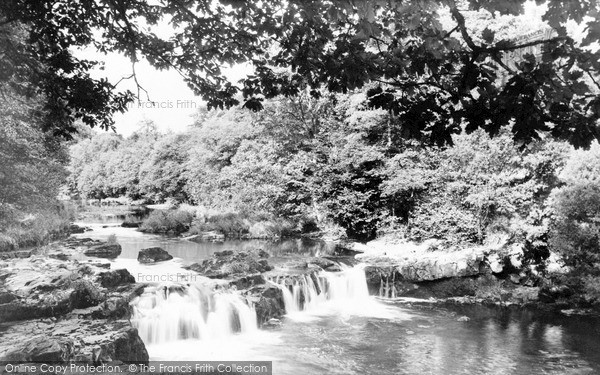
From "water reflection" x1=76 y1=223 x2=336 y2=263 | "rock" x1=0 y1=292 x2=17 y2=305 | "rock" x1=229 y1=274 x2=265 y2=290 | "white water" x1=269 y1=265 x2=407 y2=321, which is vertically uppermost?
"water reflection" x1=76 y1=223 x2=336 y2=263

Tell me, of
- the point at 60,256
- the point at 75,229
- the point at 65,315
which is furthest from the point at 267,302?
the point at 75,229

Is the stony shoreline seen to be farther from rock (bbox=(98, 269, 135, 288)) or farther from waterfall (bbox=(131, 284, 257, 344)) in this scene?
waterfall (bbox=(131, 284, 257, 344))

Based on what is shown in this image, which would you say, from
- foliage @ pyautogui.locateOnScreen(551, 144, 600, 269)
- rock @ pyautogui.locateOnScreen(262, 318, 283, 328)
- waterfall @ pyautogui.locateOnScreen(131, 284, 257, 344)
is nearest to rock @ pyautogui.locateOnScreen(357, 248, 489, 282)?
foliage @ pyautogui.locateOnScreen(551, 144, 600, 269)

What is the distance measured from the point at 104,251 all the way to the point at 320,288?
28.7 feet

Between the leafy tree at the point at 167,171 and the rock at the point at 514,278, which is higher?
the leafy tree at the point at 167,171

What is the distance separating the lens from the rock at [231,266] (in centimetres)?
1248

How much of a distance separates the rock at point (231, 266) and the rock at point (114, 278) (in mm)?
2457

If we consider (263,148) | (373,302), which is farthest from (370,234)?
(263,148)

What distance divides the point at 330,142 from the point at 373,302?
1090cm

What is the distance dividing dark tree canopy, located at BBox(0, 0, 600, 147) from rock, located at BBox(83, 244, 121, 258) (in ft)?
42.5

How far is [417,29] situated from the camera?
279cm

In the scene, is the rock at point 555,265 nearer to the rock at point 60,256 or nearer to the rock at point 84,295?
the rock at point 84,295

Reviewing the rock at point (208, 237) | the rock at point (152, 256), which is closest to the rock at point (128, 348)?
the rock at point (152, 256)

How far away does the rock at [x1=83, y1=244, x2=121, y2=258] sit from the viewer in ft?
51.7
